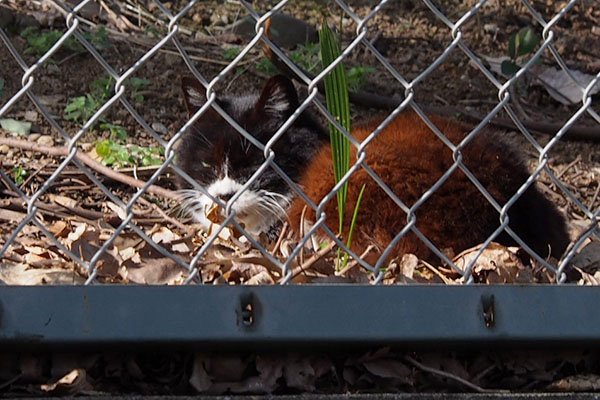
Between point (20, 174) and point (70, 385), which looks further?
point (20, 174)

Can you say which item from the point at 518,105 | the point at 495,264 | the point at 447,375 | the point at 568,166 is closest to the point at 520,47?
the point at 518,105

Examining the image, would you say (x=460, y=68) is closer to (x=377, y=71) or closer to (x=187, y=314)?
(x=377, y=71)

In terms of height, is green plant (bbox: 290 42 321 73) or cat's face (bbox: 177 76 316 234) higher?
green plant (bbox: 290 42 321 73)

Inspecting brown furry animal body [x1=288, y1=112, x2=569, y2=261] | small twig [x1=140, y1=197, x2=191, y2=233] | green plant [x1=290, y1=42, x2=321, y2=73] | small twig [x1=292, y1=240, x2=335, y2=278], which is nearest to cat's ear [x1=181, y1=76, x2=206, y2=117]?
small twig [x1=140, y1=197, x2=191, y2=233]

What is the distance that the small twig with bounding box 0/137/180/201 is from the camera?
404 cm

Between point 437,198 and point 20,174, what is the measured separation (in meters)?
2.25

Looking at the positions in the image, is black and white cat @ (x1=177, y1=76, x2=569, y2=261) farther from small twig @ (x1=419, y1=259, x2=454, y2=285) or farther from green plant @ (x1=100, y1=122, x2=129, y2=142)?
green plant @ (x1=100, y1=122, x2=129, y2=142)

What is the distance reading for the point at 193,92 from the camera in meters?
4.03

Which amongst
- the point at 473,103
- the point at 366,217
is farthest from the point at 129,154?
the point at 473,103

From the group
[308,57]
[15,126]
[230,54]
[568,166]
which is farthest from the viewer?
[230,54]

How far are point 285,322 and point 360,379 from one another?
12.9 inches

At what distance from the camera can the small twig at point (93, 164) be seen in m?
4.04

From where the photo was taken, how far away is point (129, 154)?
444 cm

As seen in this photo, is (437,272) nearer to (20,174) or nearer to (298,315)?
(298,315)
